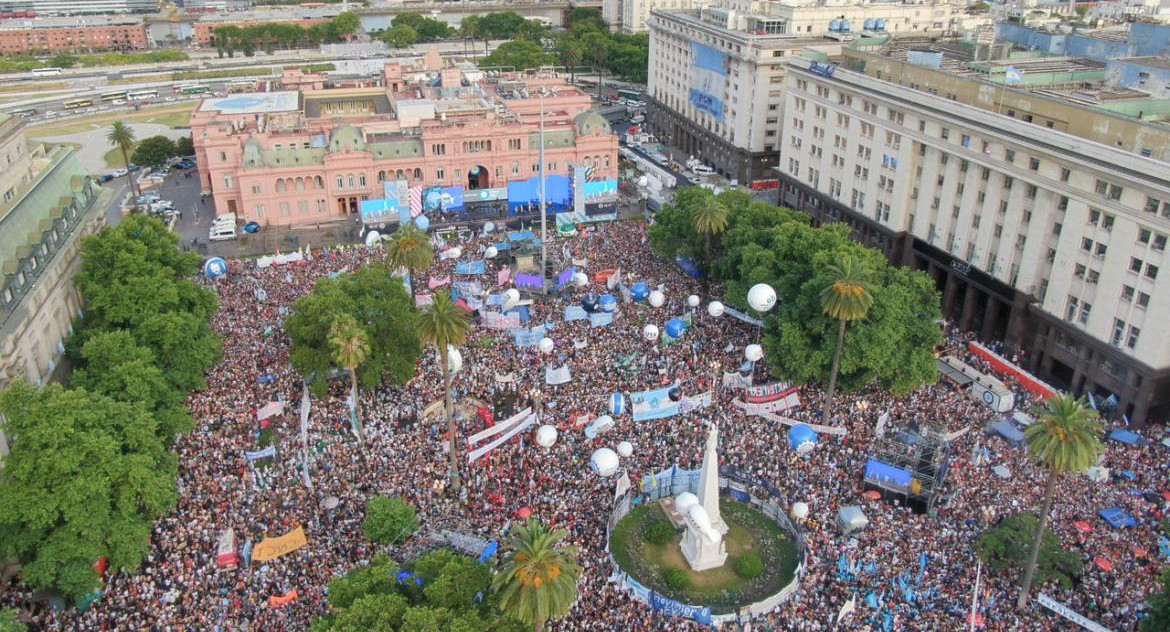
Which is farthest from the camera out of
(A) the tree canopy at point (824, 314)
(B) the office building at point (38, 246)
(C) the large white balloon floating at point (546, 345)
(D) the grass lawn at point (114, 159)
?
(D) the grass lawn at point (114, 159)

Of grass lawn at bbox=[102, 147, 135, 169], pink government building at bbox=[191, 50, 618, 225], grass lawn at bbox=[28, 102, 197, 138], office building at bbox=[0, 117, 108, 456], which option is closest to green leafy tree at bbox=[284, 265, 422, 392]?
office building at bbox=[0, 117, 108, 456]

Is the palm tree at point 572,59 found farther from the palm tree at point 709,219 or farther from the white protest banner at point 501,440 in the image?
the white protest banner at point 501,440

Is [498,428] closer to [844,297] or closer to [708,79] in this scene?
[844,297]

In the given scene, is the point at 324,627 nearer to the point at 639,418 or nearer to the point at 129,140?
the point at 639,418

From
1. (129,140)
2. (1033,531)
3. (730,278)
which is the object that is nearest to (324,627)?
(1033,531)

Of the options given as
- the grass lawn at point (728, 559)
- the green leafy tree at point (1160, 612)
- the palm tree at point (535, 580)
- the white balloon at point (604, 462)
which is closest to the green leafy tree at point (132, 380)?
the white balloon at point (604, 462)

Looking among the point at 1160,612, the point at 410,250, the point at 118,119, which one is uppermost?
the point at 410,250

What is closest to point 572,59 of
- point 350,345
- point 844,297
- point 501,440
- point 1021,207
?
point 1021,207
